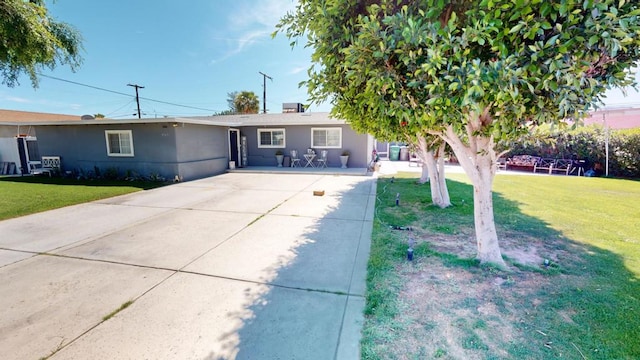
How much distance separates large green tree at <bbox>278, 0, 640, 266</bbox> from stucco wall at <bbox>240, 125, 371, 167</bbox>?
396 inches

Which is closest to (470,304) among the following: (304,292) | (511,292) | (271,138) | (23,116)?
(511,292)

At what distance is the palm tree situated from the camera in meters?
25.9

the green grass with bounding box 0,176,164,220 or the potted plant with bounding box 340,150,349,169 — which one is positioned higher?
the potted plant with bounding box 340,150,349,169

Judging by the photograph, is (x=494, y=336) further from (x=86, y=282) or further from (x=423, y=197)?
(x=423, y=197)

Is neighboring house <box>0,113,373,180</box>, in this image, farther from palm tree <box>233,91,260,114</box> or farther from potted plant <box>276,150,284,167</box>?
palm tree <box>233,91,260,114</box>

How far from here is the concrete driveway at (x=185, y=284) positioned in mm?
2166

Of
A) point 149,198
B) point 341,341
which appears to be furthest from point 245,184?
point 341,341

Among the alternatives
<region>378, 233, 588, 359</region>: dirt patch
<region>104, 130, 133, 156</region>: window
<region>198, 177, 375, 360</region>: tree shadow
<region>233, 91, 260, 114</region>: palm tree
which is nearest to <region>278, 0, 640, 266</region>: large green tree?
<region>378, 233, 588, 359</region>: dirt patch

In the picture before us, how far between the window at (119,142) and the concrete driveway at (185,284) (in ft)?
18.9

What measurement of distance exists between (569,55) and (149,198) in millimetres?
9084

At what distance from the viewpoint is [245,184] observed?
9.90 meters

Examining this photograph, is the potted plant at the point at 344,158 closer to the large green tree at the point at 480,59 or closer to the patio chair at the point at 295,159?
the patio chair at the point at 295,159

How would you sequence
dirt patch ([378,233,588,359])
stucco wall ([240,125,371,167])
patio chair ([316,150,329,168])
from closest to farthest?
dirt patch ([378,233,588,359]) → stucco wall ([240,125,371,167]) → patio chair ([316,150,329,168])

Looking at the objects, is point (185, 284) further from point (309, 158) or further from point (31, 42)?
point (309, 158)
